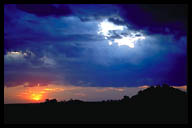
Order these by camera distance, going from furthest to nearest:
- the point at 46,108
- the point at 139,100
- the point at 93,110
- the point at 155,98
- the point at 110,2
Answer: the point at 155,98, the point at 139,100, the point at 46,108, the point at 93,110, the point at 110,2

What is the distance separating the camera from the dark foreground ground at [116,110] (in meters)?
12.2

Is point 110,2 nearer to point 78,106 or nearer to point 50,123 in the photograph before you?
point 50,123

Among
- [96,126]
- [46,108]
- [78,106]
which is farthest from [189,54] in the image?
[46,108]

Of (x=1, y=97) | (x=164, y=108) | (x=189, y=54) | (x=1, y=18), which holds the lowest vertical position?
(x=164, y=108)

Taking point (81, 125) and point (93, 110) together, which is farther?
point (93, 110)

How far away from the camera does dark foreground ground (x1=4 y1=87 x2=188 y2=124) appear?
40.0 ft

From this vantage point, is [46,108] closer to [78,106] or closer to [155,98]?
[78,106]

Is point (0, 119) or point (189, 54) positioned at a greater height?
point (189, 54)

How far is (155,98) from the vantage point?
1878 centimetres

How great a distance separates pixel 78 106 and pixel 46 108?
1961 millimetres

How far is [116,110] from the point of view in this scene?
47.2 ft

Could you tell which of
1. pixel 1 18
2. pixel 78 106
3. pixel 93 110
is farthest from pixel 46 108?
pixel 1 18

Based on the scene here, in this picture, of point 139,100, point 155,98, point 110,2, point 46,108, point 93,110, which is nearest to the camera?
point 110,2

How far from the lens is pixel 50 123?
331 inches
